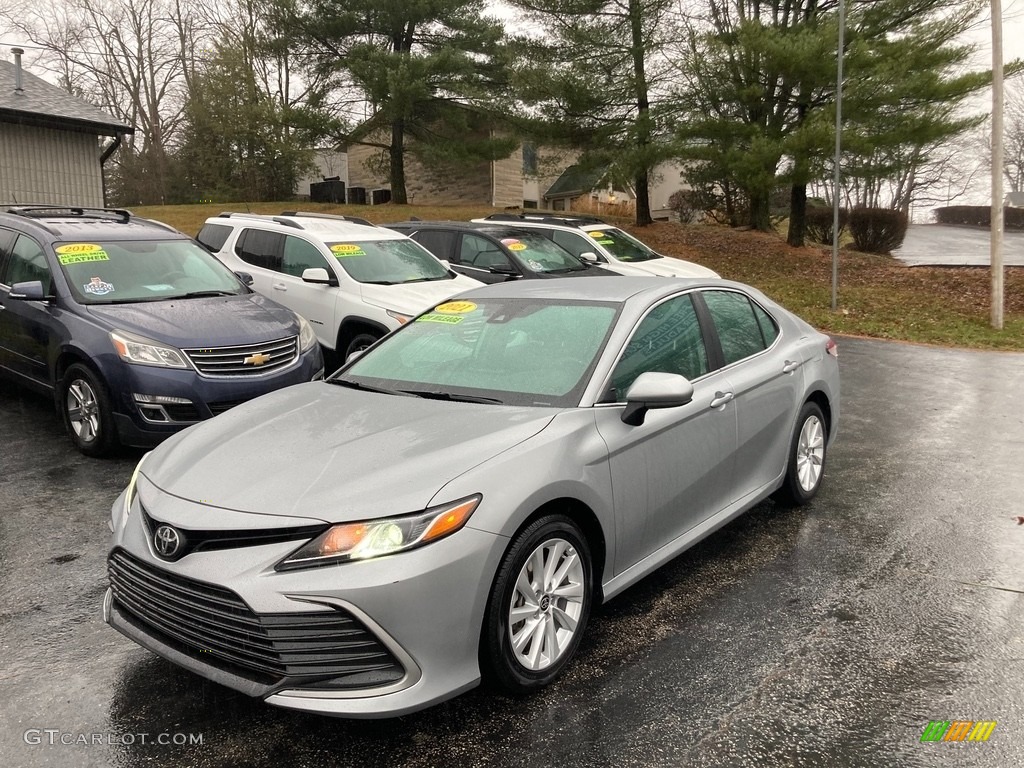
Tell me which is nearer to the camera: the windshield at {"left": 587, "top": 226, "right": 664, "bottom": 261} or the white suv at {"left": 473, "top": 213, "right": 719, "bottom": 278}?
the white suv at {"left": 473, "top": 213, "right": 719, "bottom": 278}

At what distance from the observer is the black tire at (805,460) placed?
17.1 feet

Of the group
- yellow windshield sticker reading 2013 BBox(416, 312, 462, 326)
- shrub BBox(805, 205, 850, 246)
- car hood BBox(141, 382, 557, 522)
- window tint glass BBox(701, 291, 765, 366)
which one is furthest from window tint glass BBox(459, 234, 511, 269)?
shrub BBox(805, 205, 850, 246)

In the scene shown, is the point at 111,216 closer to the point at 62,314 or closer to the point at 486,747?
the point at 62,314

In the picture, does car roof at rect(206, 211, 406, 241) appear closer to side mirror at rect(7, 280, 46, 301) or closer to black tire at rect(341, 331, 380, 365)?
black tire at rect(341, 331, 380, 365)

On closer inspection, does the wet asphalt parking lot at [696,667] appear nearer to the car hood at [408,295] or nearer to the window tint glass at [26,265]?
the window tint glass at [26,265]

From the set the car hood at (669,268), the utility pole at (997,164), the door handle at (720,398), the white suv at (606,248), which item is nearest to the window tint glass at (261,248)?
the white suv at (606,248)

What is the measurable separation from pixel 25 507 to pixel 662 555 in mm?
4010

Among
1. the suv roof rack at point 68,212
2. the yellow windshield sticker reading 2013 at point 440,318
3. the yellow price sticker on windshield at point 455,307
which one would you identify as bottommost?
the yellow windshield sticker reading 2013 at point 440,318

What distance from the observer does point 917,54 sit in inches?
722

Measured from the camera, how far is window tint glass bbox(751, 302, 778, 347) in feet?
16.9

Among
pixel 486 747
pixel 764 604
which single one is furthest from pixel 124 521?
pixel 764 604

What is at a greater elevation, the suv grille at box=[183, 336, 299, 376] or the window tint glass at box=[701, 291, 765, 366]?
the window tint glass at box=[701, 291, 765, 366]

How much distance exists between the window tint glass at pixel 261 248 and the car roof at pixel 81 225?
1549mm

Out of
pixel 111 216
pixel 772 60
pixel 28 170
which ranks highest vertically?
pixel 772 60
